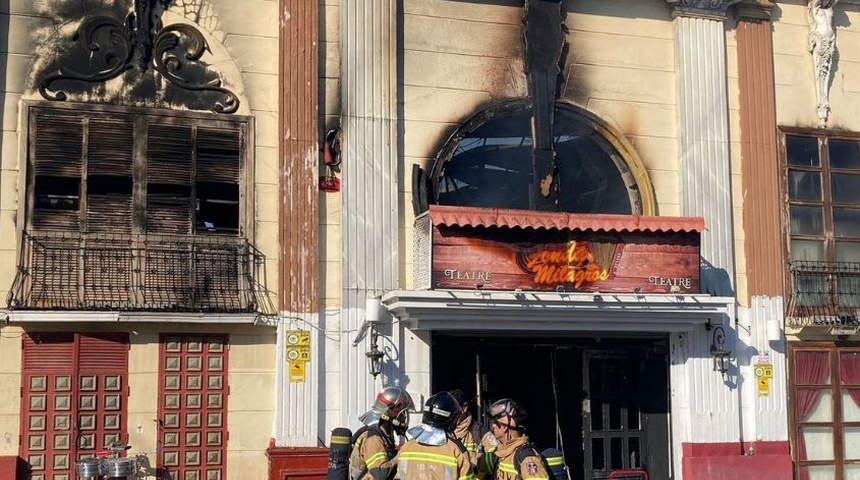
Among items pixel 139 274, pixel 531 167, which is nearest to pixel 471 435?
pixel 139 274

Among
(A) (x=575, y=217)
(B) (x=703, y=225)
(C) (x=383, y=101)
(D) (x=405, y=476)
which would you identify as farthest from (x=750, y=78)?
(D) (x=405, y=476)

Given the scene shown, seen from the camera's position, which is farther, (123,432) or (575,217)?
(575,217)

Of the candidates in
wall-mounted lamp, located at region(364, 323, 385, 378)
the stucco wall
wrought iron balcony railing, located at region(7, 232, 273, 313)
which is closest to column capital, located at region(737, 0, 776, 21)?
the stucco wall

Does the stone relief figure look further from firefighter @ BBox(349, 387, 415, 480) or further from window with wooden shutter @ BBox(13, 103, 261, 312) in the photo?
firefighter @ BBox(349, 387, 415, 480)

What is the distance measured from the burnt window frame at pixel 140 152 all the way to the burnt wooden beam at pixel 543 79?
4.24 m

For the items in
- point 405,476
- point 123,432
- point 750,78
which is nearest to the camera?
point 405,476

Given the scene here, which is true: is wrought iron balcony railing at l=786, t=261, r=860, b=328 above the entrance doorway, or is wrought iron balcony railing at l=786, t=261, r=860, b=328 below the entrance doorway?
above

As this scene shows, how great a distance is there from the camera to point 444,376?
1617 cm

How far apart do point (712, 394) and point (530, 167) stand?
14.4ft

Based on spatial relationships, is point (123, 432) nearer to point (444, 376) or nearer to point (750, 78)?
point (444, 376)

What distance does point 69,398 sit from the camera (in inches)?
557

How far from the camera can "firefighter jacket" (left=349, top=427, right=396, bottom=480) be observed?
1109 cm

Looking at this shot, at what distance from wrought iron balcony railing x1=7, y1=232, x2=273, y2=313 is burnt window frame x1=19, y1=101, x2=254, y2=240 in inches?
6.6

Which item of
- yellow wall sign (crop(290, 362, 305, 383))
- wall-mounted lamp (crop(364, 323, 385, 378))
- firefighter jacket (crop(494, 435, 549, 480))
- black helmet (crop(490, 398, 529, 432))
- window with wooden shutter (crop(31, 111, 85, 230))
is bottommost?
firefighter jacket (crop(494, 435, 549, 480))
